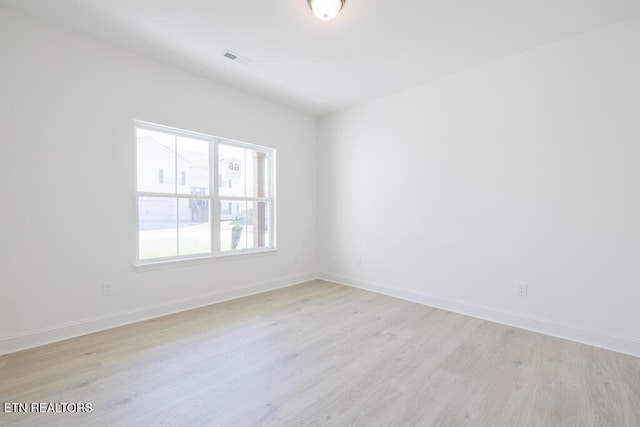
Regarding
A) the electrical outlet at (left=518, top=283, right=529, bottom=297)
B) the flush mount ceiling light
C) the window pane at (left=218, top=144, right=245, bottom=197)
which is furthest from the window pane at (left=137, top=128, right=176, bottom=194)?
the electrical outlet at (left=518, top=283, right=529, bottom=297)

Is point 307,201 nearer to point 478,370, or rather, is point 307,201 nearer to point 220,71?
point 220,71

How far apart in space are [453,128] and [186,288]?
3635mm

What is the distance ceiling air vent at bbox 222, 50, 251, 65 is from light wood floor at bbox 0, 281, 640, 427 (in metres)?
2.74

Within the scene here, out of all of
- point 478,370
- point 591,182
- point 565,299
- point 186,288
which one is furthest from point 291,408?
point 591,182

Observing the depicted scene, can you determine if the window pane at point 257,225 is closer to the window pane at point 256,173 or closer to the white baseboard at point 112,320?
the window pane at point 256,173

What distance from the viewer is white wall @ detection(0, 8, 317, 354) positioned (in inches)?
92.6

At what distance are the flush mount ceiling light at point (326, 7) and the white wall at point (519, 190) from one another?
71.9 inches

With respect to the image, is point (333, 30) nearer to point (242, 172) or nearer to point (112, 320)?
point (242, 172)

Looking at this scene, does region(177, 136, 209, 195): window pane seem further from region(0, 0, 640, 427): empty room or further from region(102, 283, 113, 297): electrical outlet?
region(102, 283, 113, 297): electrical outlet

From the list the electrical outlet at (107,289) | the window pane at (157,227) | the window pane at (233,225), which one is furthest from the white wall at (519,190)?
the electrical outlet at (107,289)

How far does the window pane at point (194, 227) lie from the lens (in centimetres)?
342

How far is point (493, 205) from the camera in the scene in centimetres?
313

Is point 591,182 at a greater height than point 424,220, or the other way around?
point 591,182

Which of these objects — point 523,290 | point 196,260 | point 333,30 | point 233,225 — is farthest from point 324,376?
point 333,30
